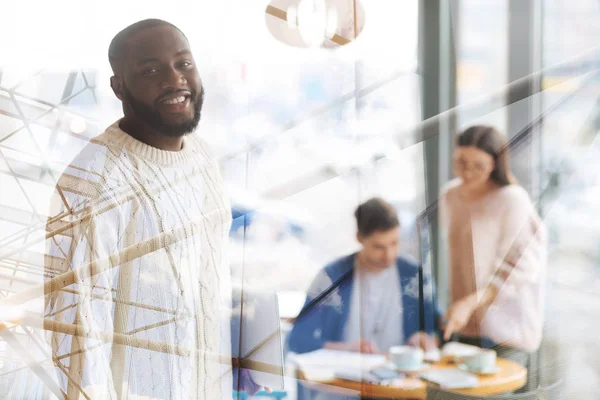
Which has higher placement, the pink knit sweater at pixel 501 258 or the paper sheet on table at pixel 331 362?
the pink knit sweater at pixel 501 258

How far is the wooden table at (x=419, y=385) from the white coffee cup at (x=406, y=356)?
23 millimetres

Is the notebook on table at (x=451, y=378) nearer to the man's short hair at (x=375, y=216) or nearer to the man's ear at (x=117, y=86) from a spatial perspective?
the man's short hair at (x=375, y=216)

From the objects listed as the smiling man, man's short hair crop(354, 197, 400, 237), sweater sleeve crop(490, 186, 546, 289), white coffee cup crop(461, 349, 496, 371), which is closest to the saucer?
white coffee cup crop(461, 349, 496, 371)

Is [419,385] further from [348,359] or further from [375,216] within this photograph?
[375,216]

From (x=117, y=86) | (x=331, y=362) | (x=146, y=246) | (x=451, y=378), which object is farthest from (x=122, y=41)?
(x=451, y=378)

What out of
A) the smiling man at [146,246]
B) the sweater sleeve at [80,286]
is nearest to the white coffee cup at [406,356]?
the smiling man at [146,246]

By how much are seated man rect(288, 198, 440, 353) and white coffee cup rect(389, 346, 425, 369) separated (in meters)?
0.01

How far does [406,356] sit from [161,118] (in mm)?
594

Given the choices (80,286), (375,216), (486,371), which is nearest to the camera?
(80,286)

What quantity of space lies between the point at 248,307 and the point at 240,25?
46 cm

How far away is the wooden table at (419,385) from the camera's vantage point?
95cm

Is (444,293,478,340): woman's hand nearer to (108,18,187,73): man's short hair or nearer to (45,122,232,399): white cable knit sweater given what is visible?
(45,122,232,399): white cable knit sweater

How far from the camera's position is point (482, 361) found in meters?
0.98

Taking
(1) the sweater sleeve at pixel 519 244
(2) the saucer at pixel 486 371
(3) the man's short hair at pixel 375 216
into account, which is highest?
(3) the man's short hair at pixel 375 216
